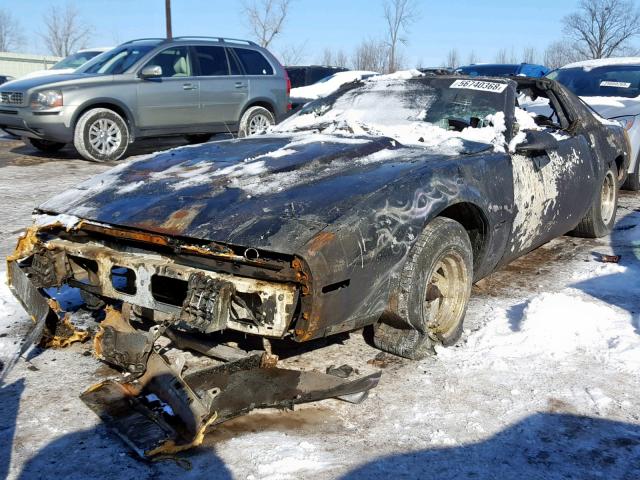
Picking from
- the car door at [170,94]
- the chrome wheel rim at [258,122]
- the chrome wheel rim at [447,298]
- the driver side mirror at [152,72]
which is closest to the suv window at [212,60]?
the car door at [170,94]

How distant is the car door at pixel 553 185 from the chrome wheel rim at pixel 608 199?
2.72 ft

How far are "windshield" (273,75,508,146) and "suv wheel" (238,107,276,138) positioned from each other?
6177mm

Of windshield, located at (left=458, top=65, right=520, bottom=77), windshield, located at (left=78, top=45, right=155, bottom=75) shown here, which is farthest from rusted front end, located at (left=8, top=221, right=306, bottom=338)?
windshield, located at (left=458, top=65, right=520, bottom=77)

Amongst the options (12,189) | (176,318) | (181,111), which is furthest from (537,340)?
(181,111)

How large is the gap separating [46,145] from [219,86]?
9.58ft

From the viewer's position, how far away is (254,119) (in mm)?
11305

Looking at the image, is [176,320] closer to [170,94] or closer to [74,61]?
[170,94]

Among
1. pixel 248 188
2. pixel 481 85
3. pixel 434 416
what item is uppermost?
pixel 481 85

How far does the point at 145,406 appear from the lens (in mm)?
2895

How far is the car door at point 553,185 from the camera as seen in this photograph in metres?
4.20

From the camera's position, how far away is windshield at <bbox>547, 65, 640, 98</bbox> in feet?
27.9

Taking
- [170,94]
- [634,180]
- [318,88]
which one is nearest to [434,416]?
[634,180]

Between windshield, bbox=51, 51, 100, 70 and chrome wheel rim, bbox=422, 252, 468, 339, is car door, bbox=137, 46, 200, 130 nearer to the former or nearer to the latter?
Answer: windshield, bbox=51, 51, 100, 70

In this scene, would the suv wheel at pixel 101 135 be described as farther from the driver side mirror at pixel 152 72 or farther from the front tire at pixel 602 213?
the front tire at pixel 602 213
